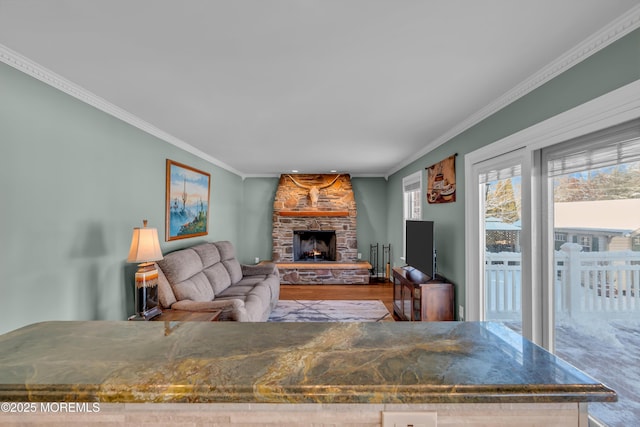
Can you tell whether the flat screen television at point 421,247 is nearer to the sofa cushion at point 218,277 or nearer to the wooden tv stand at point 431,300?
the wooden tv stand at point 431,300

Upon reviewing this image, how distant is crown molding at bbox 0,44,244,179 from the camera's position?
1706mm

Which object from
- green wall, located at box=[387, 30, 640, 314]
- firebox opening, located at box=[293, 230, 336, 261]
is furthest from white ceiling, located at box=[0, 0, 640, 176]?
firebox opening, located at box=[293, 230, 336, 261]

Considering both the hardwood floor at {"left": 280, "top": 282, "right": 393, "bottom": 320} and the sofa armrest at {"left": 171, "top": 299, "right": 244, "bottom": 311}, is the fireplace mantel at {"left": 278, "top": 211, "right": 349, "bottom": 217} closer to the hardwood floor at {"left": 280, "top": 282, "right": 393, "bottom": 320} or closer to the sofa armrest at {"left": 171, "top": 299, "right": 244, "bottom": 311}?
the hardwood floor at {"left": 280, "top": 282, "right": 393, "bottom": 320}

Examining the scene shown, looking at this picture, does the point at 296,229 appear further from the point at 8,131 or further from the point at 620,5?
the point at 620,5

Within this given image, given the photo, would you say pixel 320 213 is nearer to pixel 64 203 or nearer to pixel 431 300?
pixel 431 300

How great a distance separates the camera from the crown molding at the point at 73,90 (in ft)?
5.60

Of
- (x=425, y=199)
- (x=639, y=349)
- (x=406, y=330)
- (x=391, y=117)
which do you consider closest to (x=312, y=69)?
(x=391, y=117)

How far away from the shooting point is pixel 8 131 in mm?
1736

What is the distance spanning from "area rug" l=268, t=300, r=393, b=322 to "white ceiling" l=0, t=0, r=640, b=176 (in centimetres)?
273

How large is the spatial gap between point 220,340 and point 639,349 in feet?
6.97

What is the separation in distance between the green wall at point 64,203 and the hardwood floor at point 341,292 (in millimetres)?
2884

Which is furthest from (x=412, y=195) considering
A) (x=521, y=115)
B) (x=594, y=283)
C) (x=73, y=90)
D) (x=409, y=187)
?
(x=73, y=90)

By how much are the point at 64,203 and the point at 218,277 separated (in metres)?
2.02

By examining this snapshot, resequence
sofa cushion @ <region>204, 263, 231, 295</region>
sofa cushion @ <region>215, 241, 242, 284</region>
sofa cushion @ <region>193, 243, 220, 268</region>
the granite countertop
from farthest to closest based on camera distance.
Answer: sofa cushion @ <region>215, 241, 242, 284</region>, sofa cushion @ <region>193, 243, 220, 268</region>, sofa cushion @ <region>204, 263, 231, 295</region>, the granite countertop
